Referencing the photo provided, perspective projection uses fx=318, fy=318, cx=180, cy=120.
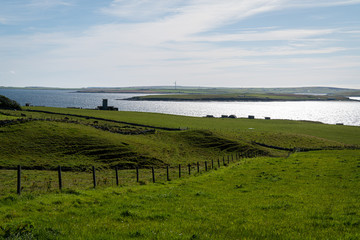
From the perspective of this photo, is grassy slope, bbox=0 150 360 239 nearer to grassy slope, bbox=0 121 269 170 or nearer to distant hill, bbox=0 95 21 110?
grassy slope, bbox=0 121 269 170

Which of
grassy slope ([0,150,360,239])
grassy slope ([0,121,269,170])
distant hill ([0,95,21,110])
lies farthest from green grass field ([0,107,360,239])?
distant hill ([0,95,21,110])

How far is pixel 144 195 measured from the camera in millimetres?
21172

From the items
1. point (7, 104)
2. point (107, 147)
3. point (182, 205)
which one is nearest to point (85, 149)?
point (107, 147)

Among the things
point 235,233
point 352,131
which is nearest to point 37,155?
point 235,233

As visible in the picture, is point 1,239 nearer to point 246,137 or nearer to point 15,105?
point 246,137

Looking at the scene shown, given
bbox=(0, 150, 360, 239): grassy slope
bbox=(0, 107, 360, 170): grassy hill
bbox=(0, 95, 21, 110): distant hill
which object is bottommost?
bbox=(0, 107, 360, 170): grassy hill

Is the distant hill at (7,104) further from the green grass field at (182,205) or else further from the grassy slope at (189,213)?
the grassy slope at (189,213)

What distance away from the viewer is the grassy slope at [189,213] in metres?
12.8

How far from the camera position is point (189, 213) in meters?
16.5

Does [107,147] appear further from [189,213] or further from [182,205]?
[189,213]

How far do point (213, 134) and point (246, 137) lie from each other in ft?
38.1

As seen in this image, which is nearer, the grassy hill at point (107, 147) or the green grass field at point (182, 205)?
the green grass field at point (182, 205)

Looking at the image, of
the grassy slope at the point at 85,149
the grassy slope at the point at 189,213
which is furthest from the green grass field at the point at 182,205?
the grassy slope at the point at 85,149

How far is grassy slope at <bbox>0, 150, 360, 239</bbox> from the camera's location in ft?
42.1
